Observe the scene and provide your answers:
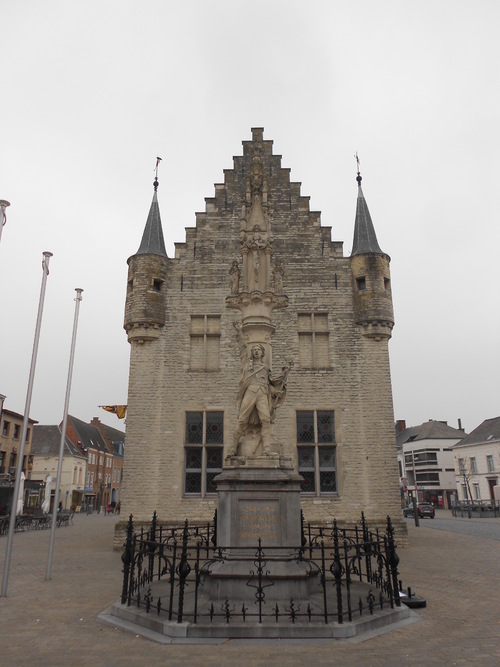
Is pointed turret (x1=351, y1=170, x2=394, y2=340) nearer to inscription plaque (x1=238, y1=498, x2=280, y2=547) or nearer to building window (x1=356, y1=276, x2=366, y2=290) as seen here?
building window (x1=356, y1=276, x2=366, y2=290)

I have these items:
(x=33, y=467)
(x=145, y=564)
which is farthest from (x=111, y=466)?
(x=145, y=564)

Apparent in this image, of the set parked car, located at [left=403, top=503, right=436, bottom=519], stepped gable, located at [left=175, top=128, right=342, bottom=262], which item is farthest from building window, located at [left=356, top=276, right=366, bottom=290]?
parked car, located at [left=403, top=503, right=436, bottom=519]

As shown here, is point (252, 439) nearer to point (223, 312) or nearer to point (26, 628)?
point (26, 628)

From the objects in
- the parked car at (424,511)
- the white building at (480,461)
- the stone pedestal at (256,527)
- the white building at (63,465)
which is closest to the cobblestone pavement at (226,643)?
the stone pedestal at (256,527)

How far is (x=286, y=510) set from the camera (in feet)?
28.0

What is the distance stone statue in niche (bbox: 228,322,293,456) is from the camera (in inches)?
364

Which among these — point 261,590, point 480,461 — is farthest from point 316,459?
point 480,461

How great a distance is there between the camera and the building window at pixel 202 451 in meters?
18.4

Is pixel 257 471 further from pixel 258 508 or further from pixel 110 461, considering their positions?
pixel 110 461

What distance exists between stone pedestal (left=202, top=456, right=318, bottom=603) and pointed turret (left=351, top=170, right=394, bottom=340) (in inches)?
454

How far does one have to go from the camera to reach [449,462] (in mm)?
69000

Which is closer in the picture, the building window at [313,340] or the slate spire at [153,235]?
the building window at [313,340]

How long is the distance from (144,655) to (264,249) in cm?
747

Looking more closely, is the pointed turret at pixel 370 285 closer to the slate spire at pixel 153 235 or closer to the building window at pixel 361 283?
the building window at pixel 361 283
